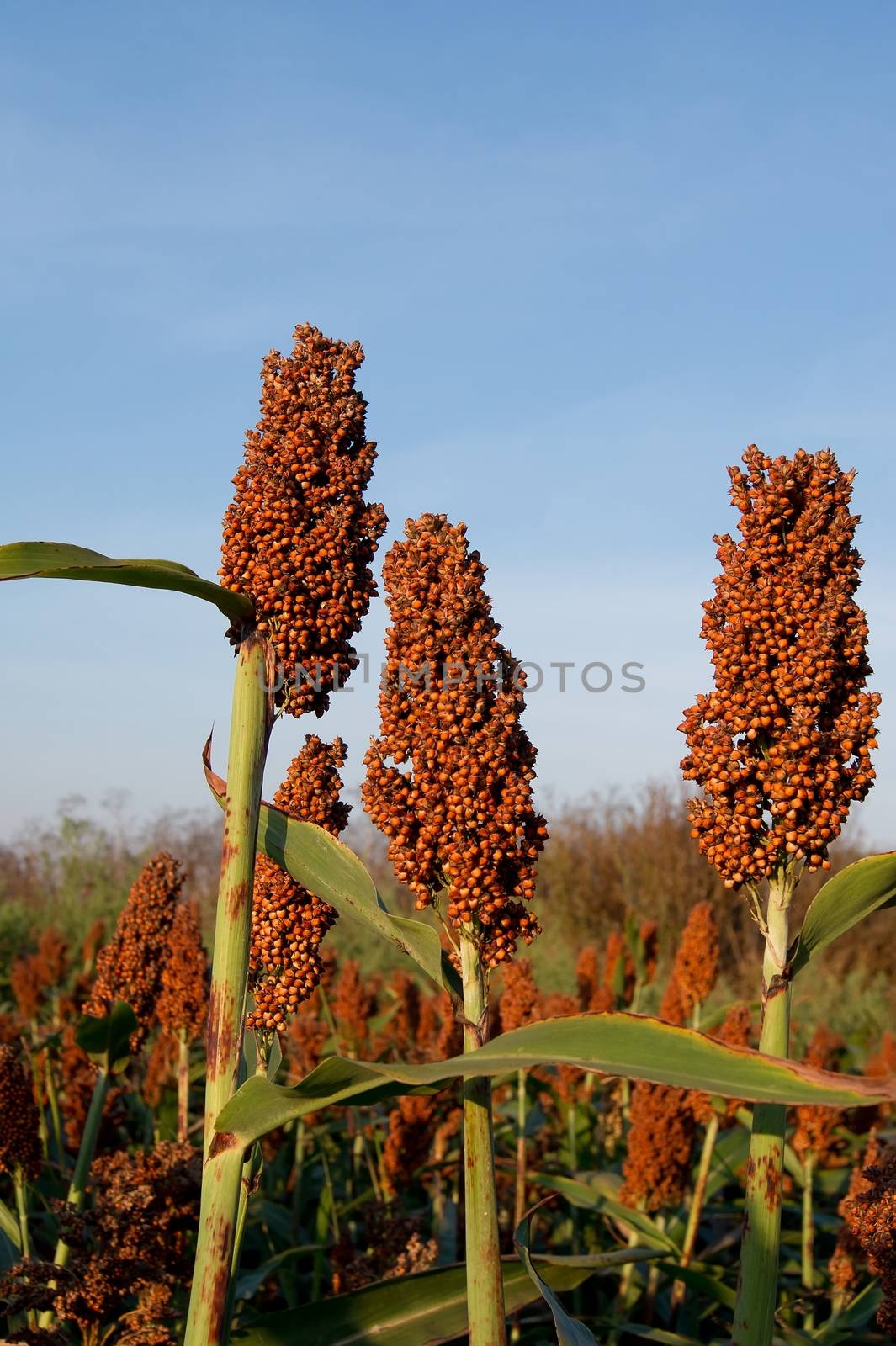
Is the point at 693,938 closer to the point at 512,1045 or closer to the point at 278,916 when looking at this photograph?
the point at 278,916

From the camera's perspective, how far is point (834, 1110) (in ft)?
14.0

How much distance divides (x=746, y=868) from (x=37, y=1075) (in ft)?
12.5

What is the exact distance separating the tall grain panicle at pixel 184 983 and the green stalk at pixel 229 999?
2.18 meters

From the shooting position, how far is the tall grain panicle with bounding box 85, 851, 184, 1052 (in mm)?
3490

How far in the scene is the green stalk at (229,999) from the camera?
5.78ft

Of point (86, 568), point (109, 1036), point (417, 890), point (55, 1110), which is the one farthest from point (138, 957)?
point (86, 568)

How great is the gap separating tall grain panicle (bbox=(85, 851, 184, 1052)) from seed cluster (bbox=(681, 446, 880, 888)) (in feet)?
6.55

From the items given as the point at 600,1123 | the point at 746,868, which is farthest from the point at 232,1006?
the point at 600,1123

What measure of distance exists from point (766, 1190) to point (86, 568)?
146cm

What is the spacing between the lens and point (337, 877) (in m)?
2.06

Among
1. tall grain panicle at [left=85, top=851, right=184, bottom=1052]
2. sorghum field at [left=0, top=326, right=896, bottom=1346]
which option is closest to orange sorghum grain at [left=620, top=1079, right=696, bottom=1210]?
sorghum field at [left=0, top=326, right=896, bottom=1346]

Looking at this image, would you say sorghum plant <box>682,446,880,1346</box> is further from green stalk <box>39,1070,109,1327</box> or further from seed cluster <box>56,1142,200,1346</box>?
green stalk <box>39,1070,109,1327</box>

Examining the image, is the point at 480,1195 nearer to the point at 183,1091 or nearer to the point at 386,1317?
the point at 386,1317

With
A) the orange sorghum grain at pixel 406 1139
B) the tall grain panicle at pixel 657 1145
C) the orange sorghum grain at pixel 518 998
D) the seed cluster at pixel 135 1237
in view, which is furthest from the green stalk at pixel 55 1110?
the tall grain panicle at pixel 657 1145
